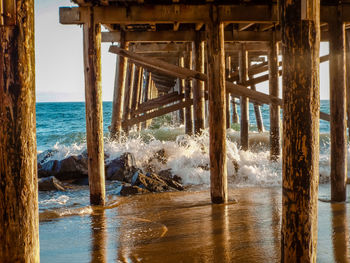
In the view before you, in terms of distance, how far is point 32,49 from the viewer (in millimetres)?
2646

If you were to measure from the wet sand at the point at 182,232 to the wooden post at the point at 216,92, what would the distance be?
0.55 m

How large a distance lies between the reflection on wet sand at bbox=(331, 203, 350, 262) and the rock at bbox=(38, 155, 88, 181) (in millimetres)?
4738

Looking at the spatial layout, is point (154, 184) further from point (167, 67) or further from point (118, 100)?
point (118, 100)

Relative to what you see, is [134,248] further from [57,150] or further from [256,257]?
[57,150]

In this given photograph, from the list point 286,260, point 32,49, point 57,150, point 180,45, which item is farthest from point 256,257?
point 57,150

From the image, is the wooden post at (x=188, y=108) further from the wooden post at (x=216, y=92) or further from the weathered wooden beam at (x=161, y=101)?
the wooden post at (x=216, y=92)

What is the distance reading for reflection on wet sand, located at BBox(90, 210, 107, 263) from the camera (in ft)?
12.3

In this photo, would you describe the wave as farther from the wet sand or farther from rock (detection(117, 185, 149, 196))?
the wet sand

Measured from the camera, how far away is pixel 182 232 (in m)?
4.45

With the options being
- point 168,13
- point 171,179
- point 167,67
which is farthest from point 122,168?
point 168,13

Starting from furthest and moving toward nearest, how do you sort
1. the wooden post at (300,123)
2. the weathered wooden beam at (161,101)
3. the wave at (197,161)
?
the weathered wooden beam at (161,101) < the wave at (197,161) < the wooden post at (300,123)

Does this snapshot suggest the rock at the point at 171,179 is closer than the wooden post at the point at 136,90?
Yes

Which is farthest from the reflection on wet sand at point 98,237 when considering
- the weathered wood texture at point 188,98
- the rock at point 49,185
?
the weathered wood texture at point 188,98

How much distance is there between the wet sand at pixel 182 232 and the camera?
147 inches
